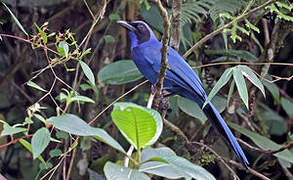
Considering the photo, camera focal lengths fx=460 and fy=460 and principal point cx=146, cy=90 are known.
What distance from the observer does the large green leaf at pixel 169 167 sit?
1344mm

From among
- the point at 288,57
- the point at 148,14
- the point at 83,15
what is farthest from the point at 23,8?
the point at 288,57

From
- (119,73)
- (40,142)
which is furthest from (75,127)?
(119,73)

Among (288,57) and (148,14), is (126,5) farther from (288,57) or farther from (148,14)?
(288,57)

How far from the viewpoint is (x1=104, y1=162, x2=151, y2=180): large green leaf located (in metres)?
1.25

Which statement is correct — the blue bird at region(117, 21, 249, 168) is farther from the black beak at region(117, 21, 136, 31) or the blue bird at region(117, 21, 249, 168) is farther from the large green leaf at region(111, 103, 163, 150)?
the large green leaf at region(111, 103, 163, 150)

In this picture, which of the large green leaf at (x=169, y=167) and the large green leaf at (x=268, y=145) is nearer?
the large green leaf at (x=169, y=167)

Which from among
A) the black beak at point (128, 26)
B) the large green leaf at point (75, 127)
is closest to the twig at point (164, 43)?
the large green leaf at point (75, 127)

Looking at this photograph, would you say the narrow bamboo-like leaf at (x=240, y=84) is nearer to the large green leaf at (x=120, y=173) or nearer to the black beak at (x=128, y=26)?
the large green leaf at (x=120, y=173)

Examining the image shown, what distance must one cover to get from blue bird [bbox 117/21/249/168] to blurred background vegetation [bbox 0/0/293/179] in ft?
0.23

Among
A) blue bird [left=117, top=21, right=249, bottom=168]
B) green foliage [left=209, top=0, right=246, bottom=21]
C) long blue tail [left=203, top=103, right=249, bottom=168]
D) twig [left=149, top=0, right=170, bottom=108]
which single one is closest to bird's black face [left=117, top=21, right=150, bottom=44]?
blue bird [left=117, top=21, right=249, bottom=168]

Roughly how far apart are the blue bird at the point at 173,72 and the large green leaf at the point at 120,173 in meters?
1.01

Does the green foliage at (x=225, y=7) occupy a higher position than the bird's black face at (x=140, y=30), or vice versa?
the green foliage at (x=225, y=7)

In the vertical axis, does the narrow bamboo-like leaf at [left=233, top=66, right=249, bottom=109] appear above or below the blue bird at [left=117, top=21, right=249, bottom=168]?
above

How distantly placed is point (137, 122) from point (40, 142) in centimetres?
27
